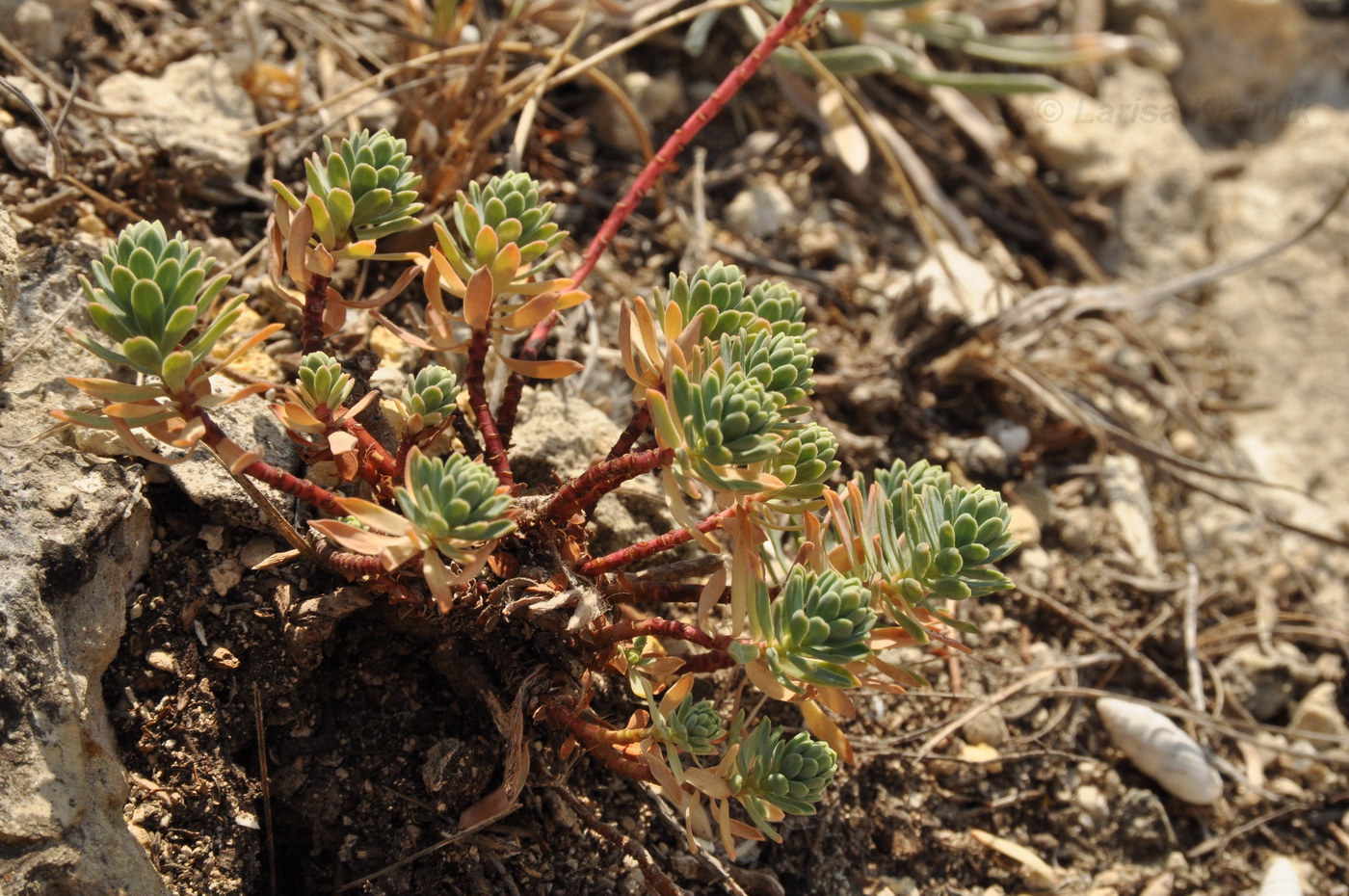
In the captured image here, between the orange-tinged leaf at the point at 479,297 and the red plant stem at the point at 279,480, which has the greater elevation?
the orange-tinged leaf at the point at 479,297

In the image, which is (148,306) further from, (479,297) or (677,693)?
(677,693)

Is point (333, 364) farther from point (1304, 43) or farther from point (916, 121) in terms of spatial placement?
point (1304, 43)

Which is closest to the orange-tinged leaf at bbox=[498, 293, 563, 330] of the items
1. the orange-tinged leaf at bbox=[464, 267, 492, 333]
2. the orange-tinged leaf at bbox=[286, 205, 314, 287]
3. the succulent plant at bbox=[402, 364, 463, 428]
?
the orange-tinged leaf at bbox=[464, 267, 492, 333]

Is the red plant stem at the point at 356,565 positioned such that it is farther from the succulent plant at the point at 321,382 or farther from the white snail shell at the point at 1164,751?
the white snail shell at the point at 1164,751

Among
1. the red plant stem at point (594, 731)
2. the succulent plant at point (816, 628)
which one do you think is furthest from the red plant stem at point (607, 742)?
the succulent plant at point (816, 628)

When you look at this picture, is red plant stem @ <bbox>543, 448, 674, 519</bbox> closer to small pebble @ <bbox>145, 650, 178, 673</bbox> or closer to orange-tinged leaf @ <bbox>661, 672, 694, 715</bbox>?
orange-tinged leaf @ <bbox>661, 672, 694, 715</bbox>

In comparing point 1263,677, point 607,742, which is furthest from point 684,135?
point 1263,677
